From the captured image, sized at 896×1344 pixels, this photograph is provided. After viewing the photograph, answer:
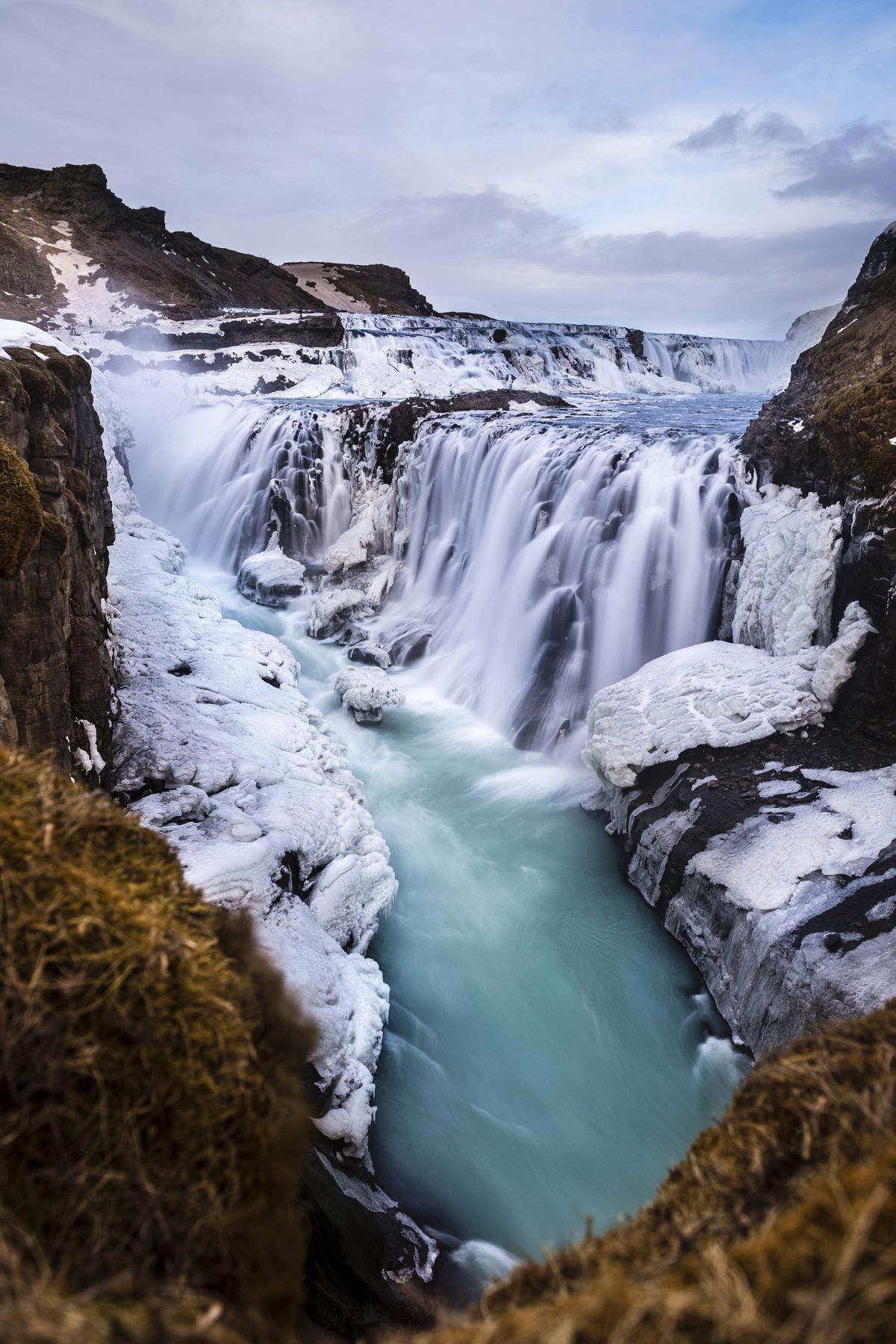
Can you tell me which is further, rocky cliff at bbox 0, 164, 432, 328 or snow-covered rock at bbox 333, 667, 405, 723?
rocky cliff at bbox 0, 164, 432, 328

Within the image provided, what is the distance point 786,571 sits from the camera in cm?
967

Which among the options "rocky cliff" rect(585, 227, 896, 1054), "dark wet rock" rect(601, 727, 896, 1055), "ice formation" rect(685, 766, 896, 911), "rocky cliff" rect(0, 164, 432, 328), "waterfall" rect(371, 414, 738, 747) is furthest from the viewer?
"rocky cliff" rect(0, 164, 432, 328)

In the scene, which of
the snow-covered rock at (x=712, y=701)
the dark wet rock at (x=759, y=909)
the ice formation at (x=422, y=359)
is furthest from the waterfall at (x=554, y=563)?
the ice formation at (x=422, y=359)

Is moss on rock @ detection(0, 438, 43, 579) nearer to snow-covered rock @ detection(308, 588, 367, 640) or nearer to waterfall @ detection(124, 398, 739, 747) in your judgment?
waterfall @ detection(124, 398, 739, 747)

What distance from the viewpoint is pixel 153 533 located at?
19875 mm

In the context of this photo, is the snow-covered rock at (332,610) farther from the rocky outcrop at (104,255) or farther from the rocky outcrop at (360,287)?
the rocky outcrop at (360,287)

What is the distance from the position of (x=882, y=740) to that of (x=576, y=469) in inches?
350

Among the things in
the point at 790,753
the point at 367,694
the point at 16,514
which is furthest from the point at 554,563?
the point at 16,514

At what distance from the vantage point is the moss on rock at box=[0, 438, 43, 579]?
538 cm

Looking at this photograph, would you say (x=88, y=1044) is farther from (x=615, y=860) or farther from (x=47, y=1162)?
(x=615, y=860)

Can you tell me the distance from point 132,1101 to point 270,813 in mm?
6393

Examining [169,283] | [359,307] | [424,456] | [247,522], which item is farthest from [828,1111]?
[359,307]

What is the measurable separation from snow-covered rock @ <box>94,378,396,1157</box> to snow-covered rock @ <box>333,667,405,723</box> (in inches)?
53.4

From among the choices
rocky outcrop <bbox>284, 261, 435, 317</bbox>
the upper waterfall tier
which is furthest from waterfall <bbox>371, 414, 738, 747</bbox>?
rocky outcrop <bbox>284, 261, 435, 317</bbox>
